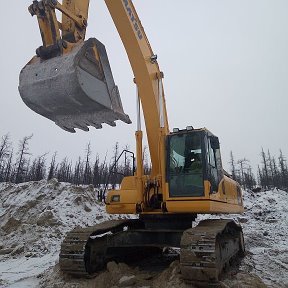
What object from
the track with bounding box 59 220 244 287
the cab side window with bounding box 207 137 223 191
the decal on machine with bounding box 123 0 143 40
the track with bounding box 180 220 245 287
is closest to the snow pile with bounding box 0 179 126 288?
the track with bounding box 59 220 244 287

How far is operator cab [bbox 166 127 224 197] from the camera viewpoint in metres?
6.36

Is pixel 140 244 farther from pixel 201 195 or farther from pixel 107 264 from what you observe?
pixel 201 195

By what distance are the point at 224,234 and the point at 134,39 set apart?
492 cm

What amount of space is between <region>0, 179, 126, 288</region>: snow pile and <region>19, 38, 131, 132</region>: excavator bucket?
11.7 ft

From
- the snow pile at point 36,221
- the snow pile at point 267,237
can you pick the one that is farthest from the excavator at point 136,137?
the snow pile at point 36,221

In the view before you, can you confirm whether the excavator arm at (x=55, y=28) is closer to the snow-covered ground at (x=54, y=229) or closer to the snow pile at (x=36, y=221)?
the snow-covered ground at (x=54, y=229)

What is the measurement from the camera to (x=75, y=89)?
245 inches

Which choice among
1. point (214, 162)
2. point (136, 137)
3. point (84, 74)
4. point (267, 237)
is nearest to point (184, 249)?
point (214, 162)

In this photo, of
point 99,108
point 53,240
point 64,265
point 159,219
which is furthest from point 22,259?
point 99,108

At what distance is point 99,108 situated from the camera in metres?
6.87

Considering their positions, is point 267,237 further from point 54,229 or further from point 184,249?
point 184,249

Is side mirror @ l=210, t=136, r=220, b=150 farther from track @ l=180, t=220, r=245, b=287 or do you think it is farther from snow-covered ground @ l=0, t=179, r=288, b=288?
snow-covered ground @ l=0, t=179, r=288, b=288

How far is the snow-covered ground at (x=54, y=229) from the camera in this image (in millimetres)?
7342

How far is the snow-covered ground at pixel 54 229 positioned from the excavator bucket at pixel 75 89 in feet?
11.0
